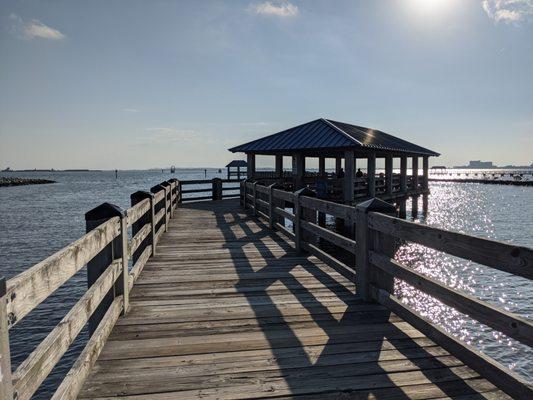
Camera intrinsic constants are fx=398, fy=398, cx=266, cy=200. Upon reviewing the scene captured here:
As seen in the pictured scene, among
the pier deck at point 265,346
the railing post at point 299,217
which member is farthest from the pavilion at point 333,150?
the pier deck at point 265,346

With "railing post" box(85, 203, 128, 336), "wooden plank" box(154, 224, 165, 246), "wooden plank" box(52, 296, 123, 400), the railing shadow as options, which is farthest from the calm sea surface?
"wooden plank" box(154, 224, 165, 246)

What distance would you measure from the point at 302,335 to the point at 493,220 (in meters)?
30.9

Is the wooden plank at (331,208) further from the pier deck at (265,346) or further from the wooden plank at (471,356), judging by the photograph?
the wooden plank at (471,356)

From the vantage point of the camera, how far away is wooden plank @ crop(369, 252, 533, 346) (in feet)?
8.70

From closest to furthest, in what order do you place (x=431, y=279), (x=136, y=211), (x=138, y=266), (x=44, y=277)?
(x=44, y=277) → (x=431, y=279) → (x=136, y=211) → (x=138, y=266)

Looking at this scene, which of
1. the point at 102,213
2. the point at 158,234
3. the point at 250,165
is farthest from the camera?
the point at 250,165

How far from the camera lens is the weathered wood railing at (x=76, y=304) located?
1884 mm

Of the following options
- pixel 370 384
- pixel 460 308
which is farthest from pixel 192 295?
pixel 460 308

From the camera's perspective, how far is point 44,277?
7.52 ft

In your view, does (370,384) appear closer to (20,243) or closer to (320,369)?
(320,369)

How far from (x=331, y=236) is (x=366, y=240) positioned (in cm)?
145

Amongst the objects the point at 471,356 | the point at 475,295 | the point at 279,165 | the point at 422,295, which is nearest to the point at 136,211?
the point at 471,356

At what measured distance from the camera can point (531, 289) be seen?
11914mm

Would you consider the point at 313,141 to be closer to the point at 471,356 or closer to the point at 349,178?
the point at 349,178
